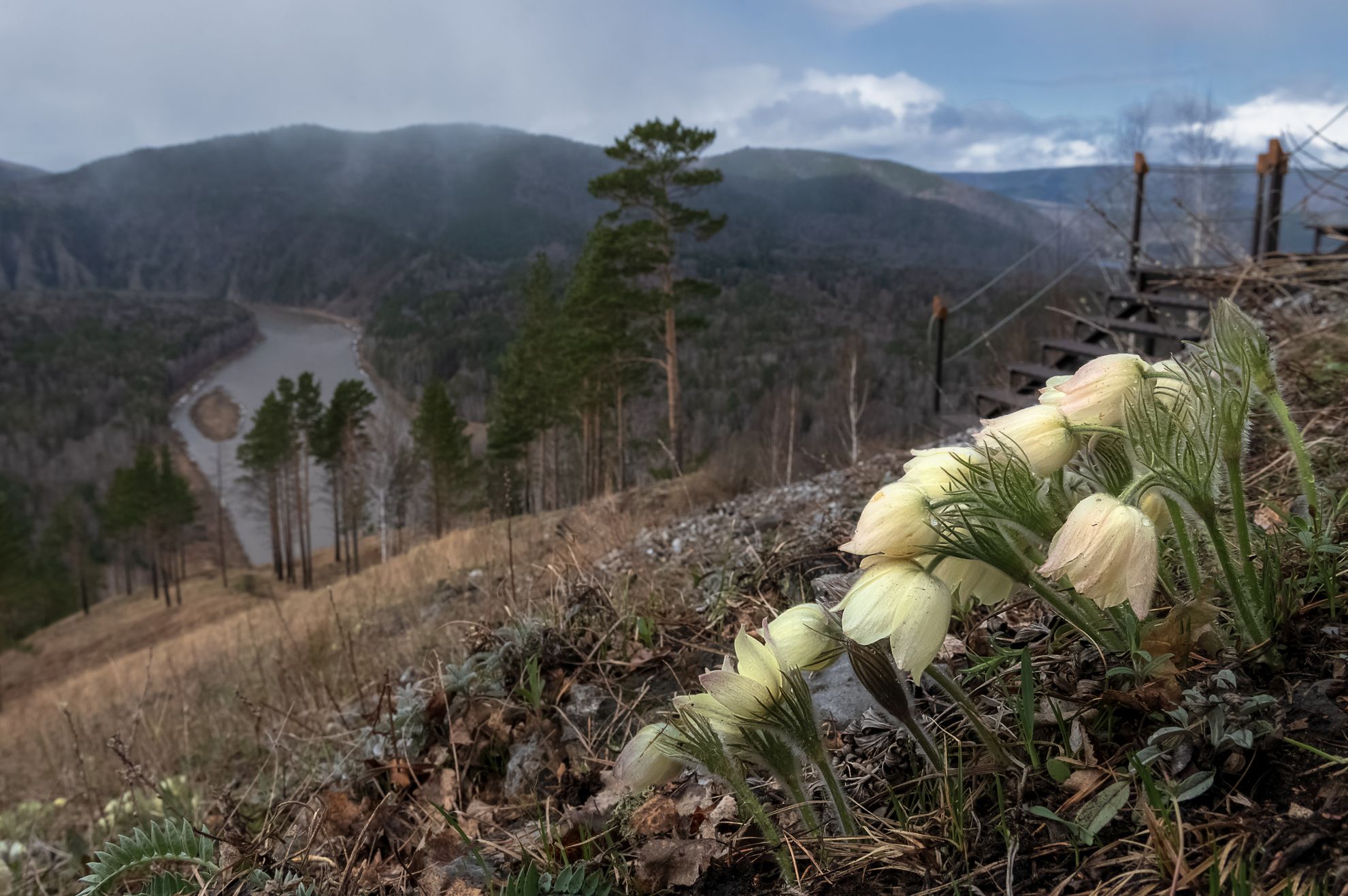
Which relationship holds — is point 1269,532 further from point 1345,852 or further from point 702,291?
point 702,291

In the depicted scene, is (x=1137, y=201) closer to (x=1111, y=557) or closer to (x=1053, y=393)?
(x=1053, y=393)

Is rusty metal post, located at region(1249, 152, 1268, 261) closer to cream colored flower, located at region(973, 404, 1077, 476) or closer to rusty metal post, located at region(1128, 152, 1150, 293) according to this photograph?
rusty metal post, located at region(1128, 152, 1150, 293)

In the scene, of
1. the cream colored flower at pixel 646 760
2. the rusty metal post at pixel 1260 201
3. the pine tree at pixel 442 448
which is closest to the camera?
the cream colored flower at pixel 646 760

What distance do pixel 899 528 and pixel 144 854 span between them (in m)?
1.27

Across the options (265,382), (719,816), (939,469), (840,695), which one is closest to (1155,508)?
(939,469)

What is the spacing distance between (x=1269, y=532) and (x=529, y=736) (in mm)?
1458

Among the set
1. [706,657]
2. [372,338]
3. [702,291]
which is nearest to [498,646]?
[706,657]

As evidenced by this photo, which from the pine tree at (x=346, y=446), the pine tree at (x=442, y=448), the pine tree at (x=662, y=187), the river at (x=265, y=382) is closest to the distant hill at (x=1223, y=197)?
the pine tree at (x=662, y=187)

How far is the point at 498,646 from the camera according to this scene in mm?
2053

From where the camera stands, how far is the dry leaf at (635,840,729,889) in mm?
1079

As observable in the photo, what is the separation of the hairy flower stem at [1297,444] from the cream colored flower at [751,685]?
641 mm

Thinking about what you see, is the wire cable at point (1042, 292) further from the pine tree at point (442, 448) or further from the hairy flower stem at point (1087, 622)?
the pine tree at point (442, 448)

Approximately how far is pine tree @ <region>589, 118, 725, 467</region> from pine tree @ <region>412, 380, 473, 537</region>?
15229 mm

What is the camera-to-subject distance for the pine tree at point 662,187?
63.5 ft
